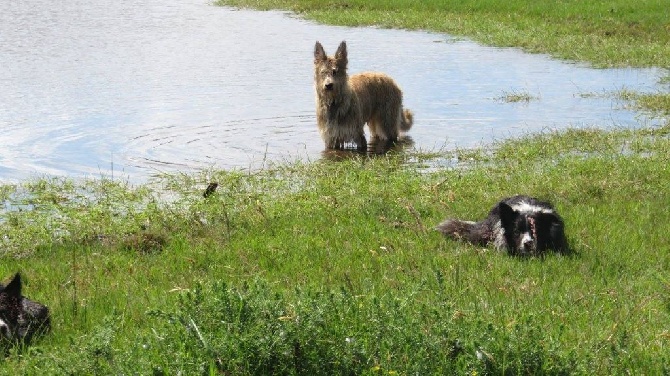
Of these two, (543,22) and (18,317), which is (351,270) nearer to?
(18,317)

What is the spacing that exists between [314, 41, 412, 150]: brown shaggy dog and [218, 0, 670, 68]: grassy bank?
808 centimetres

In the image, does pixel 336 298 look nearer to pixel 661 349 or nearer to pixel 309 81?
pixel 661 349

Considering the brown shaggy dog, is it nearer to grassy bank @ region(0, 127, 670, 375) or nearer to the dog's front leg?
the dog's front leg

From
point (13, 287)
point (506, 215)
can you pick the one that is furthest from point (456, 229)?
point (13, 287)

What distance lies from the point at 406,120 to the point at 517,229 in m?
8.53

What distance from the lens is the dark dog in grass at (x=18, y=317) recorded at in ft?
23.0

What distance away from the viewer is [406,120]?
59.2ft

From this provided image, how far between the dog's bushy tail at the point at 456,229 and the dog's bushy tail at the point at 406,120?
785 cm

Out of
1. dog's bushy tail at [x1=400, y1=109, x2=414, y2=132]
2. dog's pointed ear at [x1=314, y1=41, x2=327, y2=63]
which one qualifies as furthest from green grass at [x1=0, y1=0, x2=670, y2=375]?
dog's pointed ear at [x1=314, y1=41, x2=327, y2=63]

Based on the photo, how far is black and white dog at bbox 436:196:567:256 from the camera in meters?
9.53

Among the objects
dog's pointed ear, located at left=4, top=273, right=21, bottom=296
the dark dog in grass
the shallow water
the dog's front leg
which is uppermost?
dog's pointed ear, located at left=4, top=273, right=21, bottom=296

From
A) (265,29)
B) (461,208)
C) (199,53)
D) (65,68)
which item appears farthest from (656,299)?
(265,29)

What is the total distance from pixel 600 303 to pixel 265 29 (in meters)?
25.7

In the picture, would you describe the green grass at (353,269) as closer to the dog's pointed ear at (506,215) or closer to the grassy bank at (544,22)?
the dog's pointed ear at (506,215)
